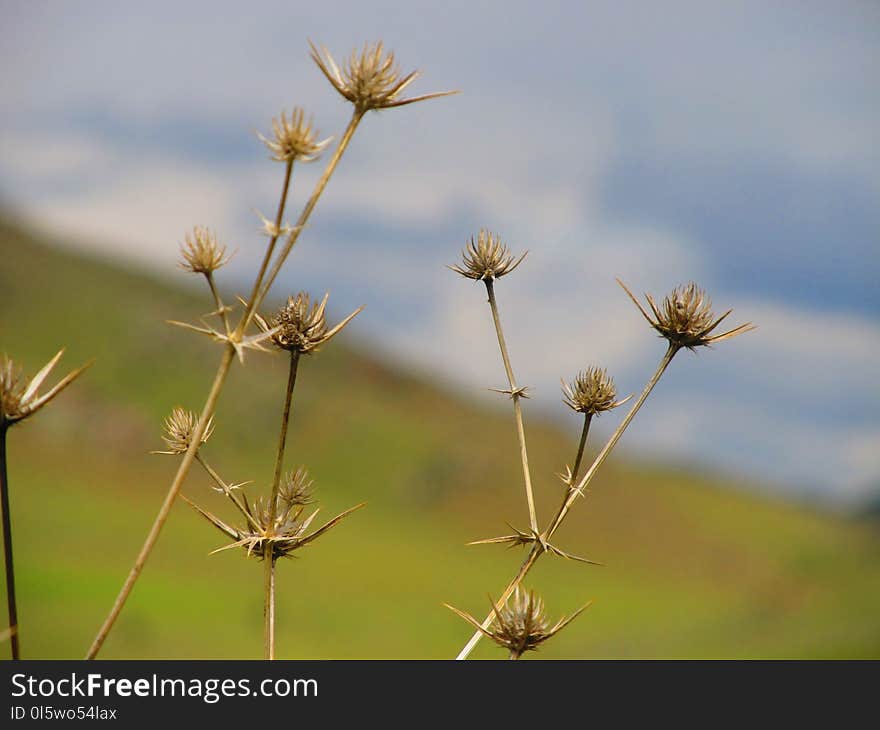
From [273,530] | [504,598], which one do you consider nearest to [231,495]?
[273,530]

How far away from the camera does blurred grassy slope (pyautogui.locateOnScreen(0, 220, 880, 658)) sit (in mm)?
58750

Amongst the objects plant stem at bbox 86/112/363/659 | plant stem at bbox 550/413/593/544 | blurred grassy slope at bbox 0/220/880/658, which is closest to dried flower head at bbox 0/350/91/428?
plant stem at bbox 86/112/363/659

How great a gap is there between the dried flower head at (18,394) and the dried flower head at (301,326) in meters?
0.42

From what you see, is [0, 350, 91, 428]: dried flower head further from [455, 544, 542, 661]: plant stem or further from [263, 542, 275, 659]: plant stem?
[455, 544, 542, 661]: plant stem

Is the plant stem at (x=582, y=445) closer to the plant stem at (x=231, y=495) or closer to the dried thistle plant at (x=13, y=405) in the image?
the plant stem at (x=231, y=495)

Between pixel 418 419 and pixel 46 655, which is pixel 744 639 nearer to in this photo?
pixel 46 655

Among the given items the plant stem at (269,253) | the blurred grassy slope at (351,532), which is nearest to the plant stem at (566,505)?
the plant stem at (269,253)

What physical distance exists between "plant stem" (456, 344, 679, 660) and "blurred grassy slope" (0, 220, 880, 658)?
118 ft

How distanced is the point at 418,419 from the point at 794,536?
153 feet

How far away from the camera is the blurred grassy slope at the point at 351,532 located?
58.8 m

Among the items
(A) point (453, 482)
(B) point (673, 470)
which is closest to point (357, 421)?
(A) point (453, 482)

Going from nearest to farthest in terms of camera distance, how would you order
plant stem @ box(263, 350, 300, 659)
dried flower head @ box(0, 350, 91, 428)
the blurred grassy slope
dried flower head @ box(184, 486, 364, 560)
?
dried flower head @ box(0, 350, 91, 428) → plant stem @ box(263, 350, 300, 659) → dried flower head @ box(184, 486, 364, 560) → the blurred grassy slope

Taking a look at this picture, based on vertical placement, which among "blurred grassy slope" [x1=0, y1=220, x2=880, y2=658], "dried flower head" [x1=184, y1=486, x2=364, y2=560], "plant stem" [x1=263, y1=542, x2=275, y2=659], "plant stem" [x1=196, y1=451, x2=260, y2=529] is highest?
"blurred grassy slope" [x1=0, y1=220, x2=880, y2=658]
